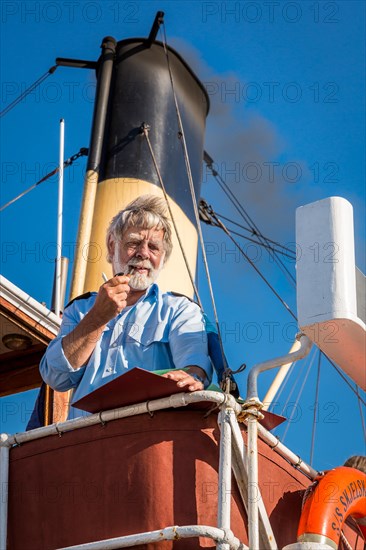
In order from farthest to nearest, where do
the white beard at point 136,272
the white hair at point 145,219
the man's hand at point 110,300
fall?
the white hair at point 145,219 → the white beard at point 136,272 → the man's hand at point 110,300

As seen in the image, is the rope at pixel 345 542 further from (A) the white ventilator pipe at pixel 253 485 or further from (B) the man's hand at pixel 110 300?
(B) the man's hand at pixel 110 300

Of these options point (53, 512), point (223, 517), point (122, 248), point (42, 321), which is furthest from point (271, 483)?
point (42, 321)

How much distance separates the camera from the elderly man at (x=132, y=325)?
596 centimetres

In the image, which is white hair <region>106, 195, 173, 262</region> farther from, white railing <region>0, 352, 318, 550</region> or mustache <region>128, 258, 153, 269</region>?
white railing <region>0, 352, 318, 550</region>

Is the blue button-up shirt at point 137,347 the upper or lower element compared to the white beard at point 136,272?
lower

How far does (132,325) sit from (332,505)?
1387 mm

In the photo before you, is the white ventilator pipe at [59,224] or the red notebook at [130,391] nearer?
the red notebook at [130,391]

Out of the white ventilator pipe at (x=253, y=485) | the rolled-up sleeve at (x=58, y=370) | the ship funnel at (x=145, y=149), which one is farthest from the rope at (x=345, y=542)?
the ship funnel at (x=145, y=149)

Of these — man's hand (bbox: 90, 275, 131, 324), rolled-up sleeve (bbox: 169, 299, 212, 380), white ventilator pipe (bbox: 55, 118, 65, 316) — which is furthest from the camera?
white ventilator pipe (bbox: 55, 118, 65, 316)

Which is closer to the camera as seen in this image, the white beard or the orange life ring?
the orange life ring

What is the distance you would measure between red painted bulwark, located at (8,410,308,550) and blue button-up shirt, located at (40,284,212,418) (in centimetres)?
42

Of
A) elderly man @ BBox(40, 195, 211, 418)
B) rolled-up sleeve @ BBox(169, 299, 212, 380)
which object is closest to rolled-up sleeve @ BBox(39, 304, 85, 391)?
elderly man @ BBox(40, 195, 211, 418)

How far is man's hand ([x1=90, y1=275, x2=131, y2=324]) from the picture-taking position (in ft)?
19.3

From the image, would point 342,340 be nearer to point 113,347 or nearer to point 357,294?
point 357,294
